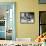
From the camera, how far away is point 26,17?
5379 mm

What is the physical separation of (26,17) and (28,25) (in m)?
0.32

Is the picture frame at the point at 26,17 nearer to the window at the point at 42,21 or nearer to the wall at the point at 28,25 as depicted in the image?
the wall at the point at 28,25

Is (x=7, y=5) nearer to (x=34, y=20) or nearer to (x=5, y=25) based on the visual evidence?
(x=5, y=25)

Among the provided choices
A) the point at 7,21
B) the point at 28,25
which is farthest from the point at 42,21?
the point at 7,21

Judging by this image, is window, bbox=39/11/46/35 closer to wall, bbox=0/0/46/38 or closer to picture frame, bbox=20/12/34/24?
wall, bbox=0/0/46/38

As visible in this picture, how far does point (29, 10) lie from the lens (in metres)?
5.35

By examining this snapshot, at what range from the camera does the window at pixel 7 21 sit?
17.7ft

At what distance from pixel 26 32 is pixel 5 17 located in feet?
3.31

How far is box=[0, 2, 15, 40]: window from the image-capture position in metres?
5.40

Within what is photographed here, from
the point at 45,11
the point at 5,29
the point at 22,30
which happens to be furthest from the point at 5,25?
the point at 45,11

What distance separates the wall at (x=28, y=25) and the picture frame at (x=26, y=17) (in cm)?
12

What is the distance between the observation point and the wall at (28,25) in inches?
209

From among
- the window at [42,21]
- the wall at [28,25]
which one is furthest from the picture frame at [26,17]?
the window at [42,21]

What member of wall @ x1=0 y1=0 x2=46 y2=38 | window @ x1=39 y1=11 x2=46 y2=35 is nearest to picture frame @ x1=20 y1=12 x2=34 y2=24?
wall @ x1=0 y1=0 x2=46 y2=38
